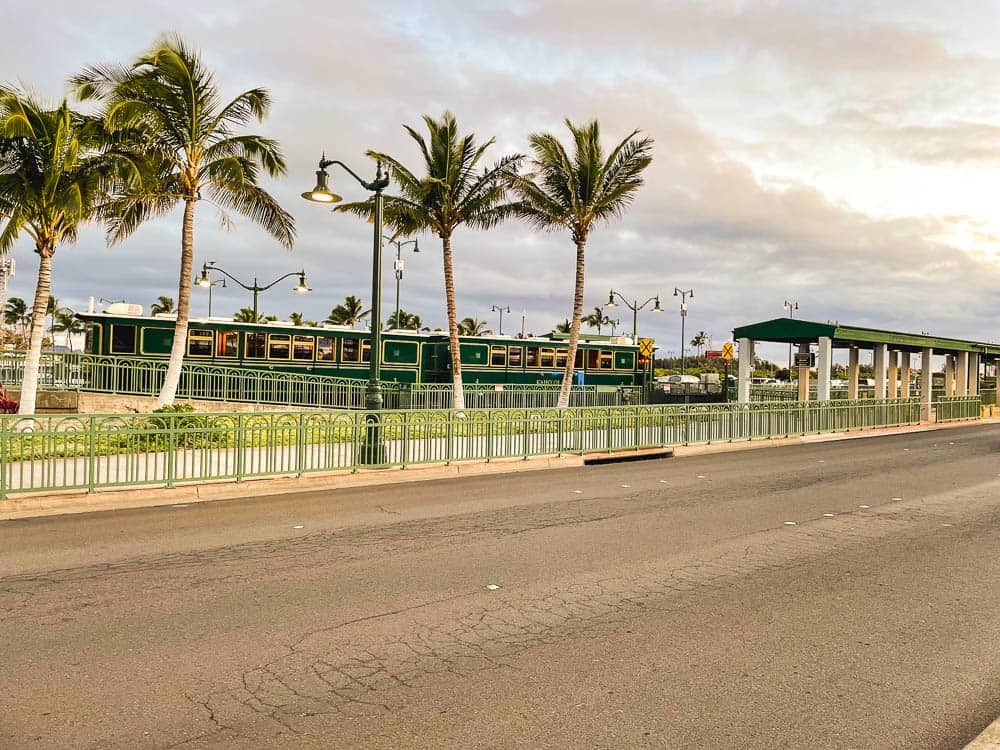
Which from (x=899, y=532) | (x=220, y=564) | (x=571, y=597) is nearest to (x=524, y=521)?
(x=571, y=597)

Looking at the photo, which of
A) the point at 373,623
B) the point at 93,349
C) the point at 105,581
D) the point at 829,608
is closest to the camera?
the point at 373,623

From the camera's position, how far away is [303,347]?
27500mm

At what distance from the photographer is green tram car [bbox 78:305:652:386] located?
2442 centimetres

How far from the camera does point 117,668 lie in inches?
179

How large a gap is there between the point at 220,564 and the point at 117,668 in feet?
8.41

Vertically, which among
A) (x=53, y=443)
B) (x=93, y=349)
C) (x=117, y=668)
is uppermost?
(x=93, y=349)

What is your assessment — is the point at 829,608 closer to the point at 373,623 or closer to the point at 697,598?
the point at 697,598

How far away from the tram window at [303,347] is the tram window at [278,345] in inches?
9.3

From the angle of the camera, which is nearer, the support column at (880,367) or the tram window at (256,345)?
the tram window at (256,345)

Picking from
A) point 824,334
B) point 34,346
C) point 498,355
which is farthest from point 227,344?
point 824,334

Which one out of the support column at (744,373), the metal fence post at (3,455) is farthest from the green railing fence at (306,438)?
the support column at (744,373)

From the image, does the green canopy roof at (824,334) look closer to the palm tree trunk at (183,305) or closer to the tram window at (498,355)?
the tram window at (498,355)

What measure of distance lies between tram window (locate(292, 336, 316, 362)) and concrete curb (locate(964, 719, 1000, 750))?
1024 inches

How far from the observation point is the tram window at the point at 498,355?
32.4 m
